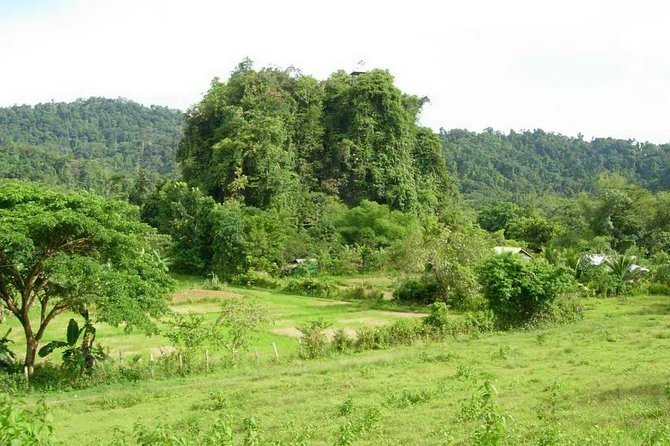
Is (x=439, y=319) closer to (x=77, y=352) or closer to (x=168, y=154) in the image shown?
(x=77, y=352)

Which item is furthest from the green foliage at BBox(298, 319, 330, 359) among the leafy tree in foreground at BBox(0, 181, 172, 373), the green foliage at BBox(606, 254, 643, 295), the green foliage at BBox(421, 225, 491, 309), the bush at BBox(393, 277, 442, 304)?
the green foliage at BBox(606, 254, 643, 295)

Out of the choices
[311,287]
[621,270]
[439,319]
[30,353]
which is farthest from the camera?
[311,287]

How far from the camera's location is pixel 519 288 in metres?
25.7

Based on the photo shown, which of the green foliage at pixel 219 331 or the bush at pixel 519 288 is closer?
the green foliage at pixel 219 331

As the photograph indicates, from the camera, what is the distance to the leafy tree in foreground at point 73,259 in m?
17.2

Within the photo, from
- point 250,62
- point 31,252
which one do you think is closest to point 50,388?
point 31,252

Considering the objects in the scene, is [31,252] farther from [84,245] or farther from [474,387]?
[474,387]

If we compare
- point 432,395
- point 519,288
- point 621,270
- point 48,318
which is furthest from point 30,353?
point 621,270

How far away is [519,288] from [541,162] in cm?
11525

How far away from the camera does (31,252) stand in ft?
56.0

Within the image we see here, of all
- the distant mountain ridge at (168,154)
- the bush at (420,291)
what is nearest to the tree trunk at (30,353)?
the bush at (420,291)

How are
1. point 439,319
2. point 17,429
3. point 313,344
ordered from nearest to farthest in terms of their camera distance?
point 17,429 < point 313,344 < point 439,319

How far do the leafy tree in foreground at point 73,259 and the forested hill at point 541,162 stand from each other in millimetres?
95659

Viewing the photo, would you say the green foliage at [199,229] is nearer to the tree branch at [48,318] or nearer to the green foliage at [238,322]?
the green foliage at [238,322]
